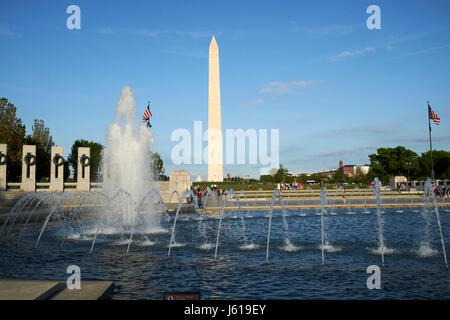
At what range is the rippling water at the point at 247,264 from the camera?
582cm

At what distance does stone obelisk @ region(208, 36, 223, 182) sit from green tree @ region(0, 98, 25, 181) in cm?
2309

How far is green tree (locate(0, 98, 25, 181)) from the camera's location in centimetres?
4259

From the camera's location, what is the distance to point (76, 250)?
9.34 meters

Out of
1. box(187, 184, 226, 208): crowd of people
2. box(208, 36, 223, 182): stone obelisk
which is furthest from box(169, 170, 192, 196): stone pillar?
box(208, 36, 223, 182): stone obelisk

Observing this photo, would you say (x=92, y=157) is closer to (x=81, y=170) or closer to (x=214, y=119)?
(x=214, y=119)

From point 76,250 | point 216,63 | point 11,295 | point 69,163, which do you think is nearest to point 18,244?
point 76,250

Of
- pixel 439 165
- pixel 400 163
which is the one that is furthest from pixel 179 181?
pixel 400 163

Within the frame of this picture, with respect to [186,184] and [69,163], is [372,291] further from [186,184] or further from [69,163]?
[69,163]

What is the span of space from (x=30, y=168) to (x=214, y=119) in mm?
24512

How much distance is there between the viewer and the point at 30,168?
3192 cm

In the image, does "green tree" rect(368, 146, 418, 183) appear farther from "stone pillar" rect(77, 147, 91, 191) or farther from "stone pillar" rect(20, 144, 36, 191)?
"stone pillar" rect(20, 144, 36, 191)

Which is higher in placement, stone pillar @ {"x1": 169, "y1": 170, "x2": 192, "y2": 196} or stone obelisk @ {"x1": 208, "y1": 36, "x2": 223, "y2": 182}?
stone obelisk @ {"x1": 208, "y1": 36, "x2": 223, "y2": 182}

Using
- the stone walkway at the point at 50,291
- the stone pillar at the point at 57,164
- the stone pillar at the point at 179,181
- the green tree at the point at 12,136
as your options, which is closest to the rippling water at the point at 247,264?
the stone walkway at the point at 50,291
